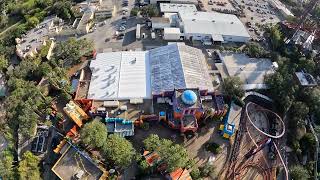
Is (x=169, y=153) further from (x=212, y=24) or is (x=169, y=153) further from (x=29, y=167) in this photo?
(x=212, y=24)

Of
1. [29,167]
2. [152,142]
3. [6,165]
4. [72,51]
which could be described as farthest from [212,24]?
[6,165]

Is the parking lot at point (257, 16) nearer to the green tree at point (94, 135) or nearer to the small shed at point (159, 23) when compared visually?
the small shed at point (159, 23)

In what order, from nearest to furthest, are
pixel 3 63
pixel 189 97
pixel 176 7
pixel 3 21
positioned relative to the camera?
pixel 189 97 < pixel 3 63 < pixel 176 7 < pixel 3 21

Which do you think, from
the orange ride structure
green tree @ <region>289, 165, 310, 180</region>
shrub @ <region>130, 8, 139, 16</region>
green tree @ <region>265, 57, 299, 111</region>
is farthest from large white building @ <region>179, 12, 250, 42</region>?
green tree @ <region>289, 165, 310, 180</region>

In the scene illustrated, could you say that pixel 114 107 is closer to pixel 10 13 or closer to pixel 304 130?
pixel 304 130

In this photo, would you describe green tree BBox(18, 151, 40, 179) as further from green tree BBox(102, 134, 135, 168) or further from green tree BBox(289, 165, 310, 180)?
green tree BBox(289, 165, 310, 180)

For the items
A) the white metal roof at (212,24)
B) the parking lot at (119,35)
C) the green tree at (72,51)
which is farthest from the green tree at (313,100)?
the green tree at (72,51)

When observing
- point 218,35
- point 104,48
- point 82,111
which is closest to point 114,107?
point 82,111

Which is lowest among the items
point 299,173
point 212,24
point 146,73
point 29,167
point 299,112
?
point 299,173
